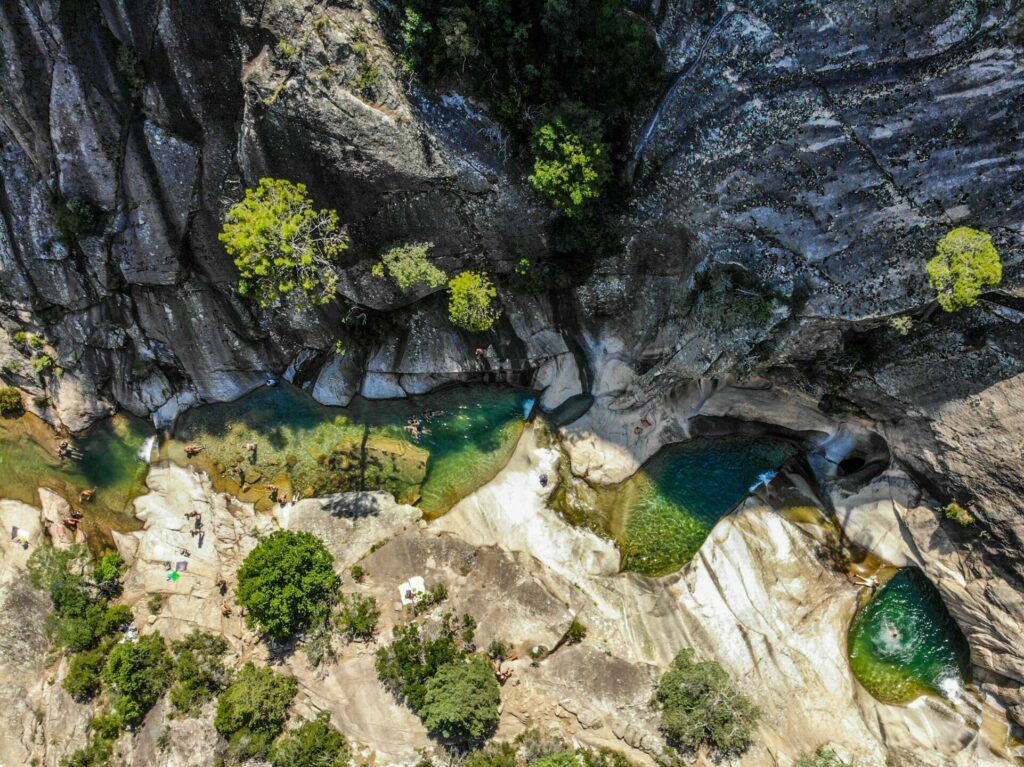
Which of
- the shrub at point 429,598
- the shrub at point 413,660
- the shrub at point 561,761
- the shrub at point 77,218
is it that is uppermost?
the shrub at point 77,218

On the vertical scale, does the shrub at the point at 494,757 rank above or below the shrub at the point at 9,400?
below

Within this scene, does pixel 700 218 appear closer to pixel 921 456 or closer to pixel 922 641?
pixel 921 456

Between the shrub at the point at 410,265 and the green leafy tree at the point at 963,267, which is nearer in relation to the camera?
the green leafy tree at the point at 963,267

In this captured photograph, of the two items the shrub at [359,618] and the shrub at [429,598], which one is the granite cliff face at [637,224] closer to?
the shrub at [429,598]

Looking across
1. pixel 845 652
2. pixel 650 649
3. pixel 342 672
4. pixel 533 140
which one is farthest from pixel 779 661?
pixel 533 140

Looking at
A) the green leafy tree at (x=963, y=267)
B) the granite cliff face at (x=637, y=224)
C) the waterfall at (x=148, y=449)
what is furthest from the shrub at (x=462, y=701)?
the green leafy tree at (x=963, y=267)

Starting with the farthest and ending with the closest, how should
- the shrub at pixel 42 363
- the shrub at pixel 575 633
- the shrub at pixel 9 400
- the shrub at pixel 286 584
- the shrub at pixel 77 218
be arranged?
the shrub at pixel 9 400 → the shrub at pixel 42 363 → the shrub at pixel 575 633 → the shrub at pixel 286 584 → the shrub at pixel 77 218

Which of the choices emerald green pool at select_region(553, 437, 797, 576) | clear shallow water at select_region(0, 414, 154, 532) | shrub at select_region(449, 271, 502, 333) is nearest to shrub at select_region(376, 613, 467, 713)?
emerald green pool at select_region(553, 437, 797, 576)
